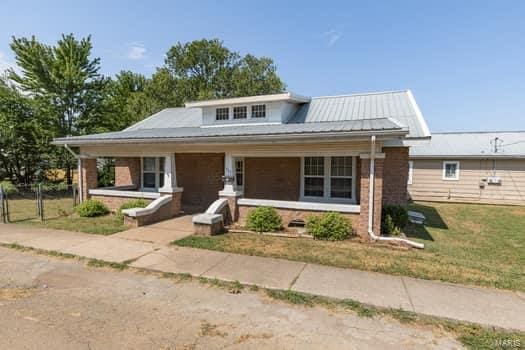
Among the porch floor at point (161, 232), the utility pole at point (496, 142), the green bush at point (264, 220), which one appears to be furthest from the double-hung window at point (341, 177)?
the utility pole at point (496, 142)

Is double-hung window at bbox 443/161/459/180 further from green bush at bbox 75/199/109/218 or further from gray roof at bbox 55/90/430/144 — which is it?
green bush at bbox 75/199/109/218

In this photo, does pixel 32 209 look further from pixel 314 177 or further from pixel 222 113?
pixel 314 177

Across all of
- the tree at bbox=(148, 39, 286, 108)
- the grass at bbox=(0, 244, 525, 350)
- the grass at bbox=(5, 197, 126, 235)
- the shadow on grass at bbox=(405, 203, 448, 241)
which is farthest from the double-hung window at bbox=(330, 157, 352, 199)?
the tree at bbox=(148, 39, 286, 108)

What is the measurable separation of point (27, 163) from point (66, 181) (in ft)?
7.80

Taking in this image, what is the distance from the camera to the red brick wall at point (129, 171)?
13430mm

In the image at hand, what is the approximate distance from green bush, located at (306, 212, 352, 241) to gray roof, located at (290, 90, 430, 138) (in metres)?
4.18

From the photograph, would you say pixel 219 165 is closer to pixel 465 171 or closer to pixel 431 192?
pixel 431 192

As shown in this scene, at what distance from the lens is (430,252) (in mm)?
6516

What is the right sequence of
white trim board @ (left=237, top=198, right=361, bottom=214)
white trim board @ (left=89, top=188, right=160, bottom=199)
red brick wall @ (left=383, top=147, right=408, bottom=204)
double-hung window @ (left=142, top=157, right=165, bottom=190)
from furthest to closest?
double-hung window @ (left=142, top=157, right=165, bottom=190) < white trim board @ (left=89, top=188, right=160, bottom=199) < red brick wall @ (left=383, top=147, right=408, bottom=204) < white trim board @ (left=237, top=198, right=361, bottom=214)

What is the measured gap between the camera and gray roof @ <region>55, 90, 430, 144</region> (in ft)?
29.3

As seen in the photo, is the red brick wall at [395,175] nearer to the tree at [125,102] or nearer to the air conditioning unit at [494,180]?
the air conditioning unit at [494,180]

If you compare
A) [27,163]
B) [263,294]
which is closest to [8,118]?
[27,163]

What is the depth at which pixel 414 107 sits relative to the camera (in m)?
10.6

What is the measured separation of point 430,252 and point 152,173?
37.3 ft
